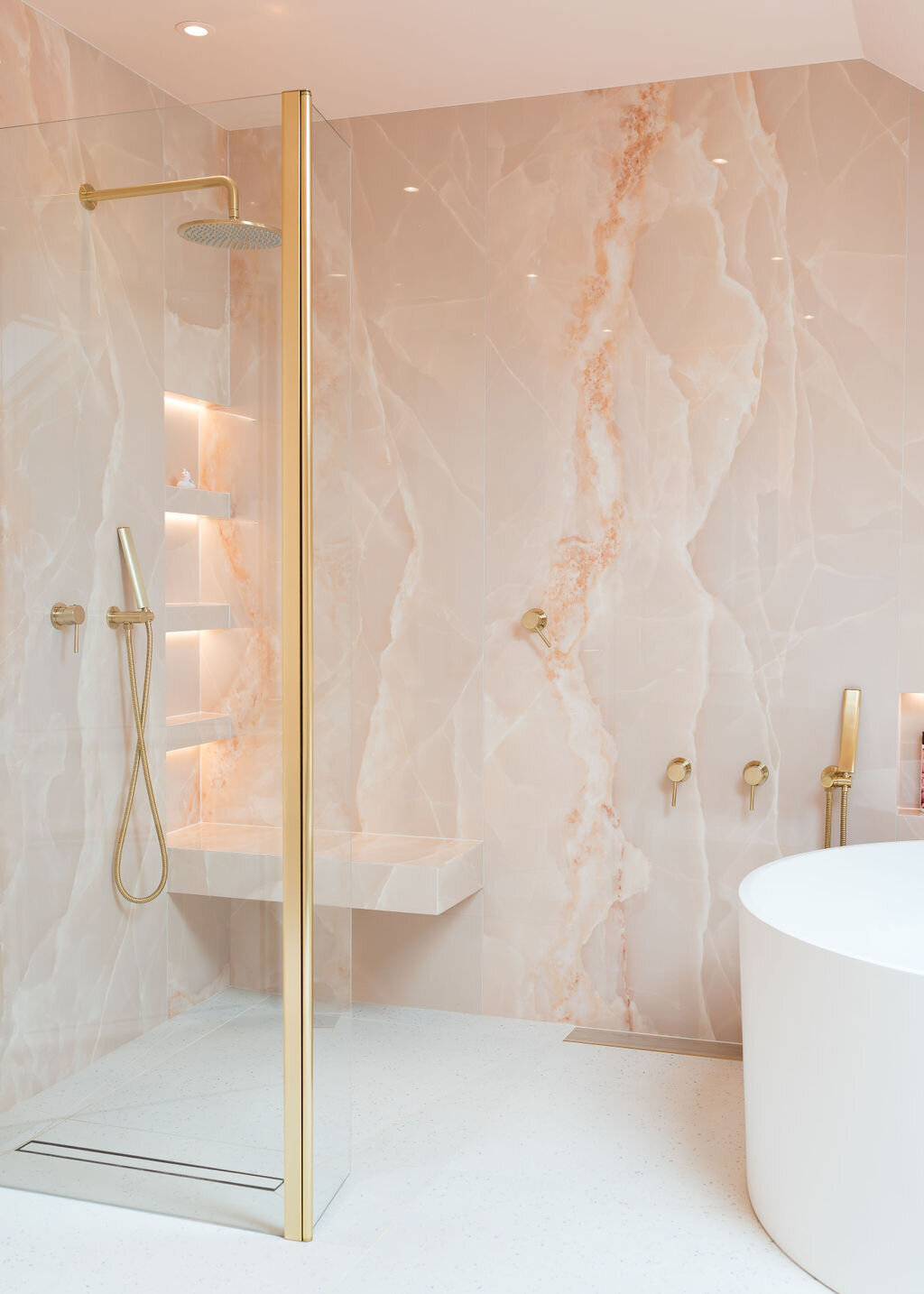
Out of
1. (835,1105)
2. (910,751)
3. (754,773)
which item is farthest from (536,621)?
(835,1105)

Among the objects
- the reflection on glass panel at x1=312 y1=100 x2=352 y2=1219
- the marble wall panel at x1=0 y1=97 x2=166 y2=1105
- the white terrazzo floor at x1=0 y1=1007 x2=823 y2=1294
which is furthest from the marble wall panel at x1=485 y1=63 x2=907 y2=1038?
the marble wall panel at x1=0 y1=97 x2=166 y2=1105

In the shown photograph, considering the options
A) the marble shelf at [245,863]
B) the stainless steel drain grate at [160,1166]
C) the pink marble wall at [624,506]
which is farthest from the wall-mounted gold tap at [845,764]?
the stainless steel drain grate at [160,1166]

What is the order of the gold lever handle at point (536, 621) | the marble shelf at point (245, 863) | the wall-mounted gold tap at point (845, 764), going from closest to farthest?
1. the marble shelf at point (245, 863)
2. the wall-mounted gold tap at point (845, 764)
3. the gold lever handle at point (536, 621)

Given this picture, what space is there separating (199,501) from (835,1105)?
165 centimetres

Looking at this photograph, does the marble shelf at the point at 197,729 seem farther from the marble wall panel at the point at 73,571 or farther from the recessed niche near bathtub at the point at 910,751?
the recessed niche near bathtub at the point at 910,751

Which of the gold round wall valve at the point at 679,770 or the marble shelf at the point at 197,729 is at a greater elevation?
the marble shelf at the point at 197,729

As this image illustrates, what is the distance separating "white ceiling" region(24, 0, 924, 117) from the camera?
279 centimetres

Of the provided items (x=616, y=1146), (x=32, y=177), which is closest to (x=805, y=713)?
(x=616, y=1146)

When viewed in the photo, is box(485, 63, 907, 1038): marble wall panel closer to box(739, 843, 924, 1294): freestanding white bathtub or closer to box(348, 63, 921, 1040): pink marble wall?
box(348, 63, 921, 1040): pink marble wall

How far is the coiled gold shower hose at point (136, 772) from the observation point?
2.31 m

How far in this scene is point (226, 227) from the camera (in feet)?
7.29

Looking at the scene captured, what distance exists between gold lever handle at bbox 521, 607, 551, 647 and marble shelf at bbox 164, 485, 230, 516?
4.59ft

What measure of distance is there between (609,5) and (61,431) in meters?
1.70

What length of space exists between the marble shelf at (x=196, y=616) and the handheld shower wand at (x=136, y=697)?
0.16 ft
